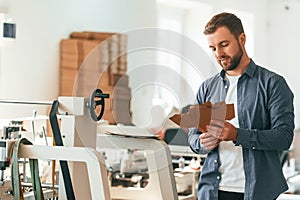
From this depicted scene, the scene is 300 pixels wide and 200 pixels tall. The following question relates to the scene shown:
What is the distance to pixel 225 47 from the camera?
6.79 ft

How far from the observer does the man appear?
79.8 inches

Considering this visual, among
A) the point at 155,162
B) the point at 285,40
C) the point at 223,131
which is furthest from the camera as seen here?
the point at 285,40

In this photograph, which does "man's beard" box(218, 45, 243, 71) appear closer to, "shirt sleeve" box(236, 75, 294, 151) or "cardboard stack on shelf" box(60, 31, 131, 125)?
"shirt sleeve" box(236, 75, 294, 151)

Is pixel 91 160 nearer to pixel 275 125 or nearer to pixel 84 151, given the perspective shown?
pixel 84 151

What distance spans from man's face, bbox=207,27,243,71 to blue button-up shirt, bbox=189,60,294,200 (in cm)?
7

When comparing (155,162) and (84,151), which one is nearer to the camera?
(84,151)

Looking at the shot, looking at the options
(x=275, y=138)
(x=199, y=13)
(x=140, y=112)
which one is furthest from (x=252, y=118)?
(x=199, y=13)

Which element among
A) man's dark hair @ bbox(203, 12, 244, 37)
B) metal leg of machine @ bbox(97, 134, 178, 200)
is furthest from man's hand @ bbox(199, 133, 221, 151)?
metal leg of machine @ bbox(97, 134, 178, 200)

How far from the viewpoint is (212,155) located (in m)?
2.12

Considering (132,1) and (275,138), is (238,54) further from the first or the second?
(132,1)

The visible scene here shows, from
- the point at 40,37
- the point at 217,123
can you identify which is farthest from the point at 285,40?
the point at 217,123

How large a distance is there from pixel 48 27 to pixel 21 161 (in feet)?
8.43

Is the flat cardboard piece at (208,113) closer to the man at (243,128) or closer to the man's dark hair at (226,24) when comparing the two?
the man at (243,128)

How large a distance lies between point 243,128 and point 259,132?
0.27 feet
